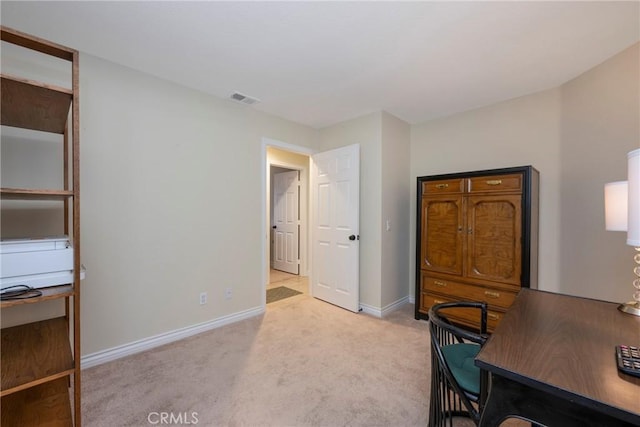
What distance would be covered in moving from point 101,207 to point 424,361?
2846mm

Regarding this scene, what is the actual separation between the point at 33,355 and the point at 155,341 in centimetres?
124

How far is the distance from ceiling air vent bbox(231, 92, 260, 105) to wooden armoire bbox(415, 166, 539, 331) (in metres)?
2.01

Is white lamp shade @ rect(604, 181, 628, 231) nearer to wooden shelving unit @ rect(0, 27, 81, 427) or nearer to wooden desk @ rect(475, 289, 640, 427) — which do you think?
wooden desk @ rect(475, 289, 640, 427)

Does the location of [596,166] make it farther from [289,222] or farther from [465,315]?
[289,222]

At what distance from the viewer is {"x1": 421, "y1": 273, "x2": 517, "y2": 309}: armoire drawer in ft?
7.95

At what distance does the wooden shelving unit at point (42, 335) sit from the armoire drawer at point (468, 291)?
2.86 m

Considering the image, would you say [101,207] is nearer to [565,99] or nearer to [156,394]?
[156,394]

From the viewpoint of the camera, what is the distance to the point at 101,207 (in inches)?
82.7

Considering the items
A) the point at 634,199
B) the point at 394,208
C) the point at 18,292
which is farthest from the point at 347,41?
the point at 18,292

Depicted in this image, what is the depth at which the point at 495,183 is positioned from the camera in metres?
2.48

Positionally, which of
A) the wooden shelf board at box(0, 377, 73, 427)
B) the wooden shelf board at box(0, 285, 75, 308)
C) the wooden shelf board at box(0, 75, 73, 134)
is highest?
the wooden shelf board at box(0, 75, 73, 134)

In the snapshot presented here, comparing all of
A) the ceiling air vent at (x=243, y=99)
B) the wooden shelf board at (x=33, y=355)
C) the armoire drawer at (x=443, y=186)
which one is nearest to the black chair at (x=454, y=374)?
the armoire drawer at (x=443, y=186)

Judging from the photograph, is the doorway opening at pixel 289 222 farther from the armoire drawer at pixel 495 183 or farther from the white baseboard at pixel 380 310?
the armoire drawer at pixel 495 183

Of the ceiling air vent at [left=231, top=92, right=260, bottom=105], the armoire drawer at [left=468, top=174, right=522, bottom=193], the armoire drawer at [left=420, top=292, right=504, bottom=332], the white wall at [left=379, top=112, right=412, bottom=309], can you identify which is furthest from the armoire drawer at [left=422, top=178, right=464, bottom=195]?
the ceiling air vent at [left=231, top=92, right=260, bottom=105]
